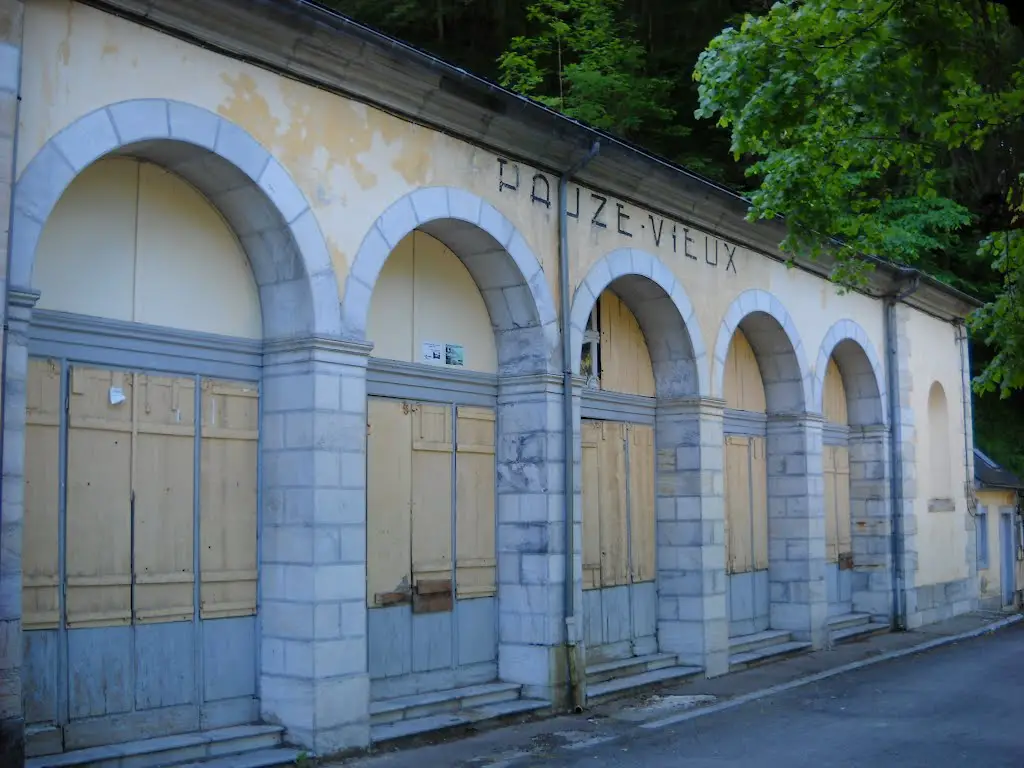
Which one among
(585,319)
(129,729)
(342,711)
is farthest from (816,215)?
(129,729)

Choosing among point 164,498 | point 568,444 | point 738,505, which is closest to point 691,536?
point 738,505

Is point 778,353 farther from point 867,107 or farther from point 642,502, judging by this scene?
point 867,107

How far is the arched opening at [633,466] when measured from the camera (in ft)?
41.4

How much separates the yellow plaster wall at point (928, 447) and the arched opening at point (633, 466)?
6960 mm

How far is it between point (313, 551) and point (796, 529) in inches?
348

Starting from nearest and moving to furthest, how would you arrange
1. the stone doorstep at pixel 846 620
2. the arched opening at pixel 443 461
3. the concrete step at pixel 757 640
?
the arched opening at pixel 443 461
the concrete step at pixel 757 640
the stone doorstep at pixel 846 620

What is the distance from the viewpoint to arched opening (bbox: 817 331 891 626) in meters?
18.1

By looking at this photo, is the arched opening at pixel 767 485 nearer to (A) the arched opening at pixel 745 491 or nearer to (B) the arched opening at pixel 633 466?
(A) the arched opening at pixel 745 491

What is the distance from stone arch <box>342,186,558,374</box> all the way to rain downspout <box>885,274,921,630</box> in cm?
912

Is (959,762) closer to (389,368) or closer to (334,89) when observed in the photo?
(389,368)

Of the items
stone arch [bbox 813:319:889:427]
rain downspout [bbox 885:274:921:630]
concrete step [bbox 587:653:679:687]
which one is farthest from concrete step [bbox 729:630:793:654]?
stone arch [bbox 813:319:889:427]

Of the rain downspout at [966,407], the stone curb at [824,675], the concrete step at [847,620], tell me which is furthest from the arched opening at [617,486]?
the rain downspout at [966,407]

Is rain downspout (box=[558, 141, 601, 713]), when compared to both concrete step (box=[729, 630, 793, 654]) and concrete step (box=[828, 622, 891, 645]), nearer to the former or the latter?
concrete step (box=[729, 630, 793, 654])

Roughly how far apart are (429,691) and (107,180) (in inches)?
194
